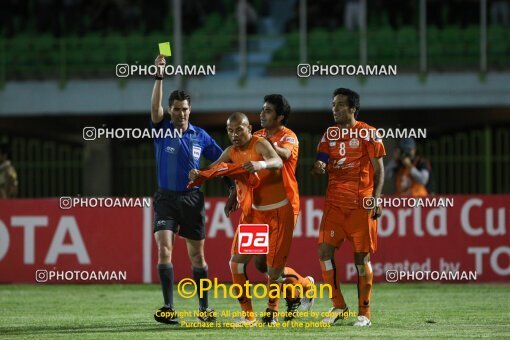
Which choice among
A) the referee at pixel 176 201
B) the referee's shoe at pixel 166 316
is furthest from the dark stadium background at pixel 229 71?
the referee's shoe at pixel 166 316

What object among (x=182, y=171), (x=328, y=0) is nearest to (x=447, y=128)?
(x=328, y=0)

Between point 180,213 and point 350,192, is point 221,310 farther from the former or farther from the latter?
point 350,192

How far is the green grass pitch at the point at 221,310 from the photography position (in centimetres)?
1018

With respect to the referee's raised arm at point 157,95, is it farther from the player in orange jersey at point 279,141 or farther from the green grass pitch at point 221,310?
the green grass pitch at point 221,310

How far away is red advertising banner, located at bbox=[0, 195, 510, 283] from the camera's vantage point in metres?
16.2

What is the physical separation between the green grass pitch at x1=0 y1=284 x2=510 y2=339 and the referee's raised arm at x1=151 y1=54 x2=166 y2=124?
2.00m

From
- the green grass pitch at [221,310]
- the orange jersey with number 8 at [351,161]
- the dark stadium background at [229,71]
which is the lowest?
the green grass pitch at [221,310]

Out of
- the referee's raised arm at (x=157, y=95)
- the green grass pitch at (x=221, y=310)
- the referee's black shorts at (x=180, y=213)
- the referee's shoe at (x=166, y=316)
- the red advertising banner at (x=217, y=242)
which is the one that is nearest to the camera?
the green grass pitch at (x=221, y=310)

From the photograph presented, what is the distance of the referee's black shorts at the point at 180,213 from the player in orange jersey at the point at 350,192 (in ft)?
4.11

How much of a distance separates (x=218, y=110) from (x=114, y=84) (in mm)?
2416

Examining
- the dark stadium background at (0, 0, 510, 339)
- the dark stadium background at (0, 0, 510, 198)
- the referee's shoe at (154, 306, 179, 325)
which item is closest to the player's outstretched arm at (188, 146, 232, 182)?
the referee's shoe at (154, 306, 179, 325)

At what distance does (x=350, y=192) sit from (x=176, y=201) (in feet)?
5.60

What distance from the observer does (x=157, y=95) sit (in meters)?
10.8

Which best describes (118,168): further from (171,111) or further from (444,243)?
(171,111)
